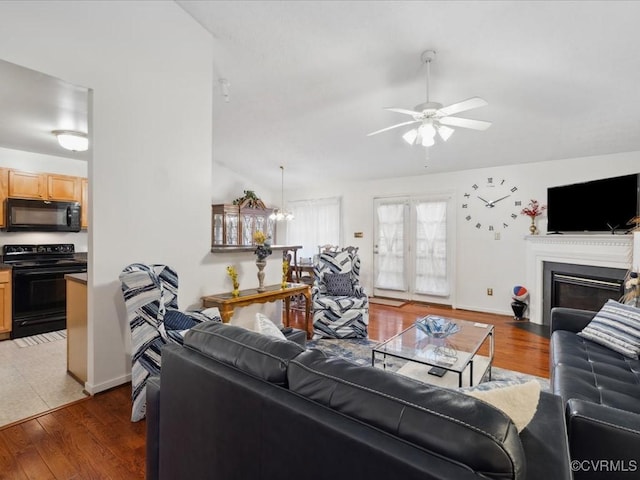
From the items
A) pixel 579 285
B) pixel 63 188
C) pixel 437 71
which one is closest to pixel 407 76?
pixel 437 71

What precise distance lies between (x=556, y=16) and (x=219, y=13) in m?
2.62

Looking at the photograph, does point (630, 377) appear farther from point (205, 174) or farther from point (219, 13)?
point (219, 13)

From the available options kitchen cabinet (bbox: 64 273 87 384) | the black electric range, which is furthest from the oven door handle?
kitchen cabinet (bbox: 64 273 87 384)

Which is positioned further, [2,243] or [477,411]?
[2,243]

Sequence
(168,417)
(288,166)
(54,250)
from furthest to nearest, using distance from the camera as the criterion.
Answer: (288,166) → (54,250) → (168,417)

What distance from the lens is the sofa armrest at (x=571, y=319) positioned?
8.13ft

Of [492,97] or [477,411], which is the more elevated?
[492,97]

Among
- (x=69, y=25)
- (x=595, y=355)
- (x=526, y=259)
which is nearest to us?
(x=595, y=355)

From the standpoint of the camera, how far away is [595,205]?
12.4ft

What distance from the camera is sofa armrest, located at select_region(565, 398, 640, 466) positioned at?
112 centimetres

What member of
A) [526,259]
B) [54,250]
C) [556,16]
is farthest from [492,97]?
[54,250]

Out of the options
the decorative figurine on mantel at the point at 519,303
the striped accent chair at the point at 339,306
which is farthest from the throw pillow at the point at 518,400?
the decorative figurine on mantel at the point at 519,303

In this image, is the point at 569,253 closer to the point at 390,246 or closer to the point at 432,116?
the point at 390,246

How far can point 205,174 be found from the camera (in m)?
3.14
